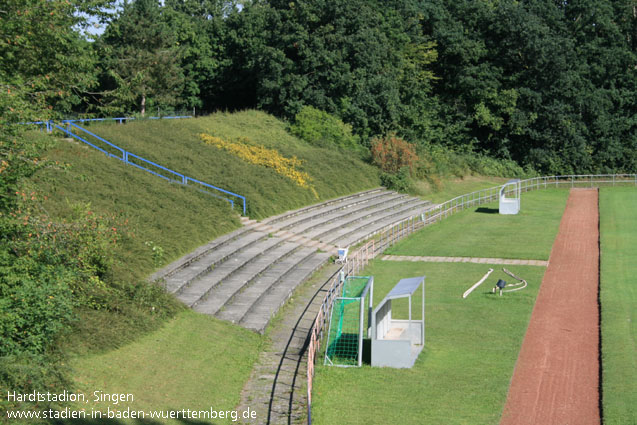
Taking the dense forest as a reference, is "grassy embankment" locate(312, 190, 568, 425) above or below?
below

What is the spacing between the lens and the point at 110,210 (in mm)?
25734

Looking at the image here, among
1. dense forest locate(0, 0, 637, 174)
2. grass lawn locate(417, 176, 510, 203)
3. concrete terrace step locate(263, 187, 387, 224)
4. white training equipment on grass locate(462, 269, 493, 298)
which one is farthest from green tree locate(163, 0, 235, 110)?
white training equipment on grass locate(462, 269, 493, 298)

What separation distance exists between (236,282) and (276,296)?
4.69ft

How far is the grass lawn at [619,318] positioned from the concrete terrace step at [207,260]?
12.5 metres

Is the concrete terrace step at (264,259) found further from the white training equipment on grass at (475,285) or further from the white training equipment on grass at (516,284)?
the white training equipment on grass at (516,284)

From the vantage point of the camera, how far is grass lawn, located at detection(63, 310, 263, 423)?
1582 cm

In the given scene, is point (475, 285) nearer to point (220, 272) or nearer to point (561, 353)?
point (561, 353)

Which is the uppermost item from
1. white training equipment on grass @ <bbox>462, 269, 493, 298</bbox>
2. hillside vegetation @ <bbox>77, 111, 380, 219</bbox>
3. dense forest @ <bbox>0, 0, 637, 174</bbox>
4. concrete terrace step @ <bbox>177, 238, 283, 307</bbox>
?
dense forest @ <bbox>0, 0, 637, 174</bbox>

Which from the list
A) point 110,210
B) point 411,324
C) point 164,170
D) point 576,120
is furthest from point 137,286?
point 576,120

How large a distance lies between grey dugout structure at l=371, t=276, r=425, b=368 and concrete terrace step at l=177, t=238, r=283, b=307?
5.78m

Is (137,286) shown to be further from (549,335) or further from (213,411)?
(549,335)

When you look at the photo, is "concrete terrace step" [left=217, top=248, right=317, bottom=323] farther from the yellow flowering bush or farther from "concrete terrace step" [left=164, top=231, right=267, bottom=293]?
the yellow flowering bush

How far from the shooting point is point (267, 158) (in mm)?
43156

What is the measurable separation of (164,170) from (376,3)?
1589 inches
